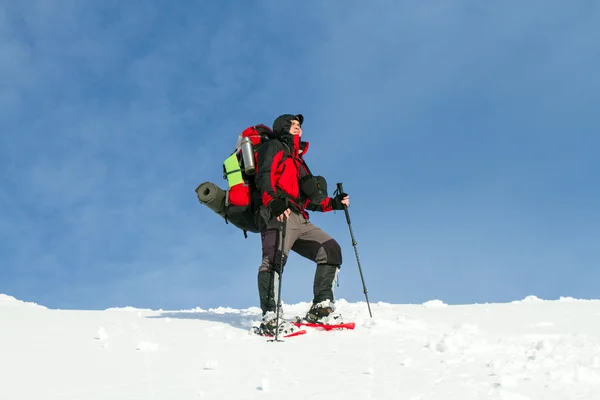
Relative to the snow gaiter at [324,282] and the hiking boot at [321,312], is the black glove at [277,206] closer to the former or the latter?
the snow gaiter at [324,282]

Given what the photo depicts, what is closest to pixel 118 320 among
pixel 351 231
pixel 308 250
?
pixel 308 250

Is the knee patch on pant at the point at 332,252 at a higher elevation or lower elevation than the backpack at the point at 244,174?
lower

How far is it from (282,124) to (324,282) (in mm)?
2453

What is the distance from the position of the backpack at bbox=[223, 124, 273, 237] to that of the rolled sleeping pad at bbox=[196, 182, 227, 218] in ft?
0.31

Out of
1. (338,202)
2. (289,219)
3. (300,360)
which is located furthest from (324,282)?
(300,360)

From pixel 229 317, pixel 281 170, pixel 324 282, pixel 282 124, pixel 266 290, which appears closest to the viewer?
pixel 266 290

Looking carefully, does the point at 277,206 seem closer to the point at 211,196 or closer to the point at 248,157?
the point at 248,157

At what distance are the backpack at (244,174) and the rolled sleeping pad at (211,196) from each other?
10 centimetres

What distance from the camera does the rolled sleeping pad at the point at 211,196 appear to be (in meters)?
7.83

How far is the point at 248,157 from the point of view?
758cm

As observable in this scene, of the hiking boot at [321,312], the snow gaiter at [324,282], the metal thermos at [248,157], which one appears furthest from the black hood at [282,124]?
the hiking boot at [321,312]

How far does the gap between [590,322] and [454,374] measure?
4.70 meters

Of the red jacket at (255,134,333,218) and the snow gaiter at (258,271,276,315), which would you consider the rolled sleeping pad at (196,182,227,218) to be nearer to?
the red jacket at (255,134,333,218)

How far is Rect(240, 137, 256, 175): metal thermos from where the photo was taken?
298 inches
